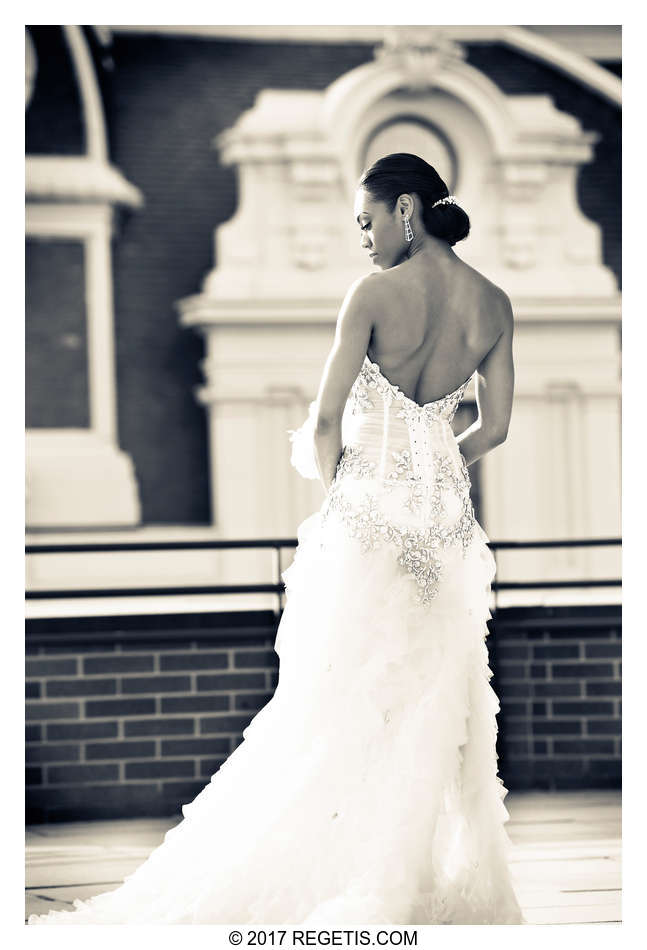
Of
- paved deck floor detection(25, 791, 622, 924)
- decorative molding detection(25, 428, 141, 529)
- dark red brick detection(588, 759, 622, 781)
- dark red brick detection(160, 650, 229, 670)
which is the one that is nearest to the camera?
paved deck floor detection(25, 791, 622, 924)

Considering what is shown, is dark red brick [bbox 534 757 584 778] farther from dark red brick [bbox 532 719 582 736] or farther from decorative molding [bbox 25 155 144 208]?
decorative molding [bbox 25 155 144 208]

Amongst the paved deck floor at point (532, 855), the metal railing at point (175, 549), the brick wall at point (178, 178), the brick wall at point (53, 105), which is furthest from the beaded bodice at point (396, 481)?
the brick wall at point (53, 105)

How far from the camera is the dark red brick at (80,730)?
4086 millimetres

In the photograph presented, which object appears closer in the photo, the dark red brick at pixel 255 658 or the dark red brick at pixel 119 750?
the dark red brick at pixel 119 750

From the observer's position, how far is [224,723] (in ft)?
13.6

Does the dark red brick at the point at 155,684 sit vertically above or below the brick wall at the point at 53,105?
below

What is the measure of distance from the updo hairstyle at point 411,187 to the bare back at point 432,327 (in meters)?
0.09

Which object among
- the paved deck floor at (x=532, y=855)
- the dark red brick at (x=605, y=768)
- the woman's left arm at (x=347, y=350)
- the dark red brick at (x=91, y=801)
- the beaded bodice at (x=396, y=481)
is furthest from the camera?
the dark red brick at (x=605, y=768)

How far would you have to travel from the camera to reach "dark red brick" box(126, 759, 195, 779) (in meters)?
4.07

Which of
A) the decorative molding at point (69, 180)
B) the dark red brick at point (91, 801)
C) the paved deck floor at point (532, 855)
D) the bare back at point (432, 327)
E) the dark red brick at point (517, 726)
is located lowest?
the paved deck floor at point (532, 855)

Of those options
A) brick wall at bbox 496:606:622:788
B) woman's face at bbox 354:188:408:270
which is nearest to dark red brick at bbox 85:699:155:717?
brick wall at bbox 496:606:622:788

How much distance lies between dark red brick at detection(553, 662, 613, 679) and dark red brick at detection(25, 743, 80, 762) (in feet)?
5.44

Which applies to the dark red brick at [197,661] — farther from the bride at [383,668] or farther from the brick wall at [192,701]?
the bride at [383,668]
